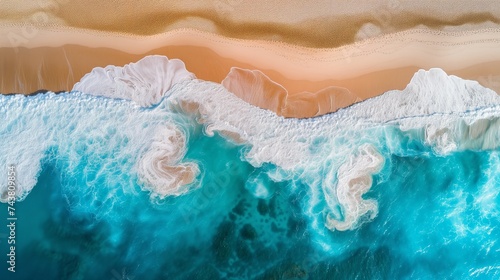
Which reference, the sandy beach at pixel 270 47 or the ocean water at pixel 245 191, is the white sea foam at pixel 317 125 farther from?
the sandy beach at pixel 270 47

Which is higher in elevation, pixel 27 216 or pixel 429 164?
pixel 429 164

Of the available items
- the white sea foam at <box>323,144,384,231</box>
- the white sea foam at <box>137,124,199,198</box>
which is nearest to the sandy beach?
the white sea foam at <box>323,144,384,231</box>

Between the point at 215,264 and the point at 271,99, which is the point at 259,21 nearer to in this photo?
the point at 271,99

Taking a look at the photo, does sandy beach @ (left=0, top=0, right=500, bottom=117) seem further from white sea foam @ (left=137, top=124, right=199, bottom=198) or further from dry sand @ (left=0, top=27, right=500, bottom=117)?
white sea foam @ (left=137, top=124, right=199, bottom=198)

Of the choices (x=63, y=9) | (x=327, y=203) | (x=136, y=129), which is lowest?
(x=327, y=203)

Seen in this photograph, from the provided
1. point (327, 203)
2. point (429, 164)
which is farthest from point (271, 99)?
point (429, 164)

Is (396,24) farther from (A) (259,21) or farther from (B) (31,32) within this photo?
(B) (31,32)

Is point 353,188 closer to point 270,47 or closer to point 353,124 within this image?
point 353,124
